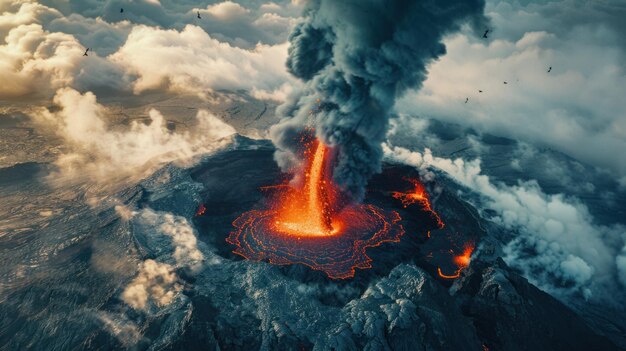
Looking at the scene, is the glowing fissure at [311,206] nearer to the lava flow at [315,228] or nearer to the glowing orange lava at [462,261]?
the lava flow at [315,228]

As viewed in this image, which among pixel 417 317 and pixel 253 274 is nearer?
pixel 417 317

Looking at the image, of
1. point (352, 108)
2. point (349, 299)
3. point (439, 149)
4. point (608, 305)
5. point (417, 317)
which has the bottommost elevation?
point (439, 149)

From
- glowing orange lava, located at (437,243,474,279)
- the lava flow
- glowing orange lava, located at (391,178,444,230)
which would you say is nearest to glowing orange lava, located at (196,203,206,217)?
the lava flow

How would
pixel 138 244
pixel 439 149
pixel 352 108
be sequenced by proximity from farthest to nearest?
pixel 439 149 < pixel 352 108 < pixel 138 244

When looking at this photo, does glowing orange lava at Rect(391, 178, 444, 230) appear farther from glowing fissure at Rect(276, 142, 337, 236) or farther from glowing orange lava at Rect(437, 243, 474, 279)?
glowing fissure at Rect(276, 142, 337, 236)

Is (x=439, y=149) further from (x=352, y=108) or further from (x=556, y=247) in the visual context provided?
(x=352, y=108)

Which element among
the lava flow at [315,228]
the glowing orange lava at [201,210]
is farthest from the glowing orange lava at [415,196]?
the glowing orange lava at [201,210]

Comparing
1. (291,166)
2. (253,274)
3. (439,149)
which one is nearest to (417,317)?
(253,274)
